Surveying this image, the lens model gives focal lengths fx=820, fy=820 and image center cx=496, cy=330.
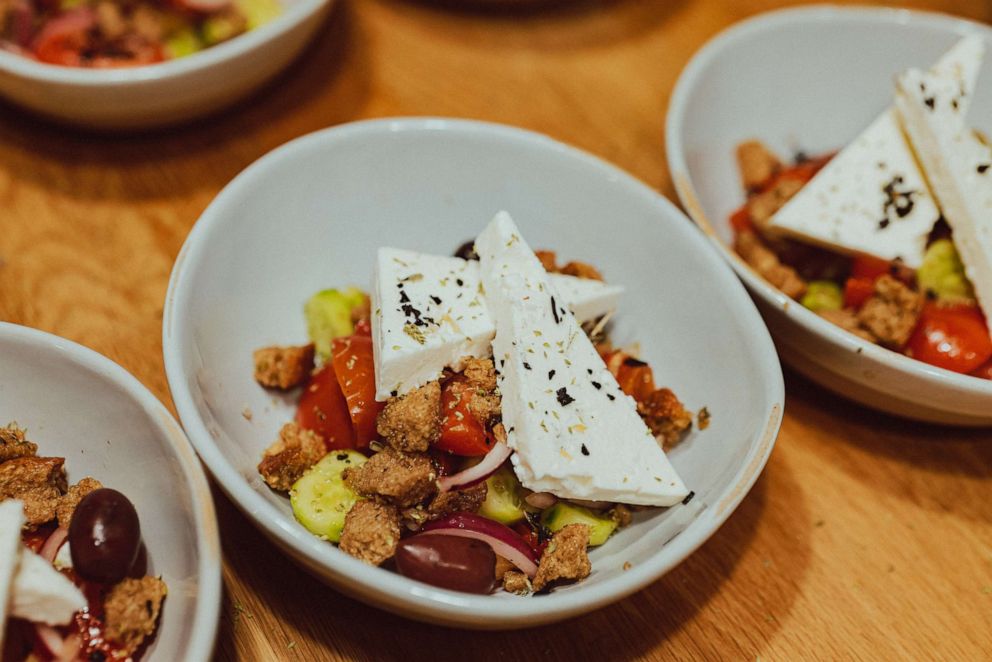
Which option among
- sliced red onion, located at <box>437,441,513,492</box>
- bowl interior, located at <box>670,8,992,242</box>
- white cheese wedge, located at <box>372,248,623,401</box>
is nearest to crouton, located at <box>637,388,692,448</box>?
white cheese wedge, located at <box>372,248,623,401</box>

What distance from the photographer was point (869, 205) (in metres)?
2.04

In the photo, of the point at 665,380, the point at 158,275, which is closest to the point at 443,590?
the point at 665,380

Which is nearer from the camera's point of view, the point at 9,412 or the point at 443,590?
the point at 443,590

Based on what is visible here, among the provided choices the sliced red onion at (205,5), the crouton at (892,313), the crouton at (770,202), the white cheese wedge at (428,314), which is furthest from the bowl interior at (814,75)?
the sliced red onion at (205,5)

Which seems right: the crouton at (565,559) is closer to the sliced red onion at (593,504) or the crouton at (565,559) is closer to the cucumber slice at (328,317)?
the sliced red onion at (593,504)

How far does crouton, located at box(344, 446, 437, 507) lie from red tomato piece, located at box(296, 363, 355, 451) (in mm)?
141

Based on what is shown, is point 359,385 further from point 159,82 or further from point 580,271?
point 159,82

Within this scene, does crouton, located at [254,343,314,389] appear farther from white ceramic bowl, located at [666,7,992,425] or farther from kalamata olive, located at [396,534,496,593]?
white ceramic bowl, located at [666,7,992,425]

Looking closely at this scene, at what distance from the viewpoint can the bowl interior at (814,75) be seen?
2396mm

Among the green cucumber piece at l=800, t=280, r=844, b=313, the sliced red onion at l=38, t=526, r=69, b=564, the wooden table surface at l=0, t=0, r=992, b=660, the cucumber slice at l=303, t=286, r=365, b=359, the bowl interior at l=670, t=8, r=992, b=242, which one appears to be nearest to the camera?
the sliced red onion at l=38, t=526, r=69, b=564

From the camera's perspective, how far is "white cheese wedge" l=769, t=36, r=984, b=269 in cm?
201

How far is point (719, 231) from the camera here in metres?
2.26

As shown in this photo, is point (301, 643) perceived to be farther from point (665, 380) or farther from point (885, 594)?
point (885, 594)

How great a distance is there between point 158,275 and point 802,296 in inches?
64.1
